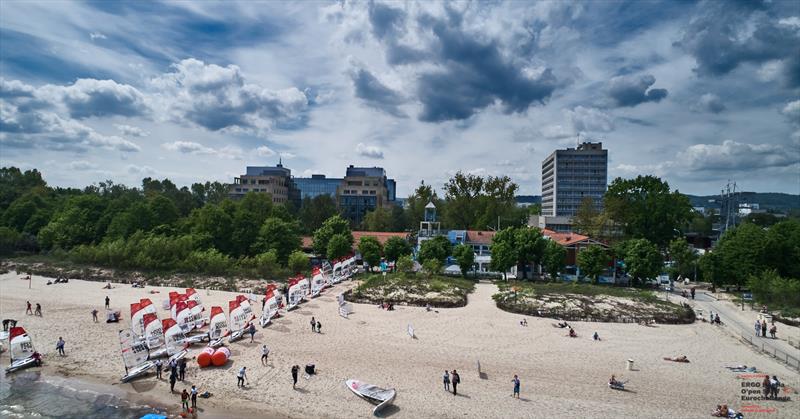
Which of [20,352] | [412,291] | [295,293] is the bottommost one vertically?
[20,352]

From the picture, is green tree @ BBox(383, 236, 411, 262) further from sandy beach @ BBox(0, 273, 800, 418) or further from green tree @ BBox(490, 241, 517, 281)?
sandy beach @ BBox(0, 273, 800, 418)

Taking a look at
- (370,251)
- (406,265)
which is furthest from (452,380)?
(370,251)

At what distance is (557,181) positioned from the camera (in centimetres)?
15012

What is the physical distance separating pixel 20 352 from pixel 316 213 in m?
72.3

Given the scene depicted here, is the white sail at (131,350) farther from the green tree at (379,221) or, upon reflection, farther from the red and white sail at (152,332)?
the green tree at (379,221)

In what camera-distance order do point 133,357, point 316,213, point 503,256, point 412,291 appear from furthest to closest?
point 316,213 < point 503,256 < point 412,291 < point 133,357

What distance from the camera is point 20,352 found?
2612 centimetres

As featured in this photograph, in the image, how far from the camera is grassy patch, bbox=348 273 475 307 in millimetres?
42219

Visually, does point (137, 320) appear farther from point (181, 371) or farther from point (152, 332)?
point (181, 371)

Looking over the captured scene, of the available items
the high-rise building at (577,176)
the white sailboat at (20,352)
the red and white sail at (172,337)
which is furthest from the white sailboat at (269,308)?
the high-rise building at (577,176)

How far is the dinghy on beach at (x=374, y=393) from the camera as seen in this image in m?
21.0

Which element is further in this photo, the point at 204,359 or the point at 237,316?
the point at 237,316

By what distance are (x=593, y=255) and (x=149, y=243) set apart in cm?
6290

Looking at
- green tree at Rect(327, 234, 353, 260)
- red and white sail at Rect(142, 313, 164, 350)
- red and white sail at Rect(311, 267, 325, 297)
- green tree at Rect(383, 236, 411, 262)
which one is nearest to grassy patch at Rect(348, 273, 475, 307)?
red and white sail at Rect(311, 267, 325, 297)
